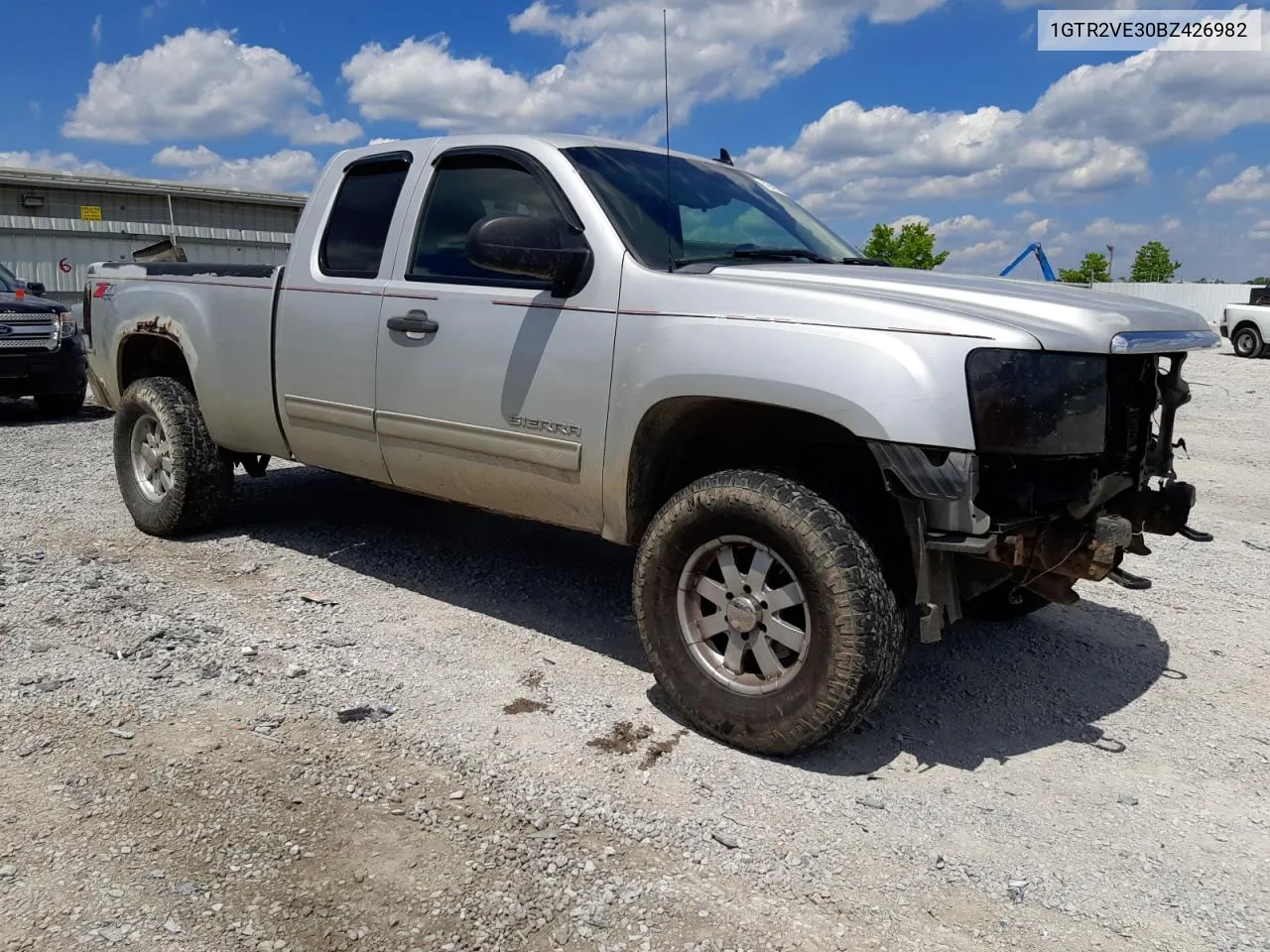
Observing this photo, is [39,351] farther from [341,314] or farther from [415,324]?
[415,324]

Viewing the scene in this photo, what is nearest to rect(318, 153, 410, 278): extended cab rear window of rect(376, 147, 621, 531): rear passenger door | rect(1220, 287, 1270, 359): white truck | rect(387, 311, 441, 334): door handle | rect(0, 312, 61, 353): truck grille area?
rect(376, 147, 621, 531): rear passenger door

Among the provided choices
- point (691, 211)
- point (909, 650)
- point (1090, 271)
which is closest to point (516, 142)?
point (691, 211)

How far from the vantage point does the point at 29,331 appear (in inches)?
410

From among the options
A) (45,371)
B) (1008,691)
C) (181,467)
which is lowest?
(1008,691)

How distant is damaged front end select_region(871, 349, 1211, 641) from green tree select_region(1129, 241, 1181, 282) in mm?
65188

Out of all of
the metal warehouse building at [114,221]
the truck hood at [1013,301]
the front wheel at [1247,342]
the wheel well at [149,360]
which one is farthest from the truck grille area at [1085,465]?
the metal warehouse building at [114,221]

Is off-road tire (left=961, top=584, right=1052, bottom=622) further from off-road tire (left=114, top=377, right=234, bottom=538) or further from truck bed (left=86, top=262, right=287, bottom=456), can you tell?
off-road tire (left=114, top=377, right=234, bottom=538)

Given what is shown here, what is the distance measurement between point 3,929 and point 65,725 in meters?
1.19

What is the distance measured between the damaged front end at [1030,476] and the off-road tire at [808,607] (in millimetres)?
188

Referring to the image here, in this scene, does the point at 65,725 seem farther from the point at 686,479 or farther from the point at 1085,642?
the point at 1085,642

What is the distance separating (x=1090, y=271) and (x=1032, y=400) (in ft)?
204

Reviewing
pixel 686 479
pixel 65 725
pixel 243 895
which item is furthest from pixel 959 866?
pixel 65 725

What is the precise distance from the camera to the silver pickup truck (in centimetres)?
302

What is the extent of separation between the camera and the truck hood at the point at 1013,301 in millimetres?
3004
